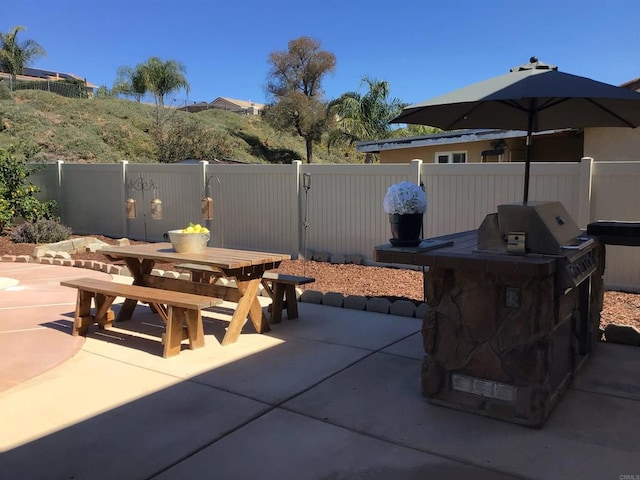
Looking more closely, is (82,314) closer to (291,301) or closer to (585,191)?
(291,301)

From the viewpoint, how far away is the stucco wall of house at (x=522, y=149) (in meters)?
11.9

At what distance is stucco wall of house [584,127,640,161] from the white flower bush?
742 cm

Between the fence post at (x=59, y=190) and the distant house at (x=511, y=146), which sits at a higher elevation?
the distant house at (x=511, y=146)

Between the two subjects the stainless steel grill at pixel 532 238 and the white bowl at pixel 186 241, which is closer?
the stainless steel grill at pixel 532 238

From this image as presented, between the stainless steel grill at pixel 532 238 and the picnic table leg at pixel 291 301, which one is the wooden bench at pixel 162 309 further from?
the stainless steel grill at pixel 532 238

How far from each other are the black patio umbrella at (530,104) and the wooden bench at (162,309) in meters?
2.45

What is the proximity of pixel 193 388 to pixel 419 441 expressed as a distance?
1784mm

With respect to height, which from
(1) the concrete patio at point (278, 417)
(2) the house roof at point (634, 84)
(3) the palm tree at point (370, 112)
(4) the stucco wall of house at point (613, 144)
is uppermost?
(3) the palm tree at point (370, 112)

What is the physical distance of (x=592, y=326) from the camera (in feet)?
15.1

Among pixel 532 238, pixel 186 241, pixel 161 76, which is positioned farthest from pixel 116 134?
pixel 532 238

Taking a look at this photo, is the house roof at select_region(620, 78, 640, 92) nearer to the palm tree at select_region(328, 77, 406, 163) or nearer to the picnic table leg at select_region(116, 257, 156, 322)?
the picnic table leg at select_region(116, 257, 156, 322)

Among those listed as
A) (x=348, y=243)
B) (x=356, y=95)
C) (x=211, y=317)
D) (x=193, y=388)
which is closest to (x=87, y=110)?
(x=356, y=95)

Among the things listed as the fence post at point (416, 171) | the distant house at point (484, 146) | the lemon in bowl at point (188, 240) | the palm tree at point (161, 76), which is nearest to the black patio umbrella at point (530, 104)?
the lemon in bowl at point (188, 240)

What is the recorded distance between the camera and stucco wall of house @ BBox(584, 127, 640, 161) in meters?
9.44
